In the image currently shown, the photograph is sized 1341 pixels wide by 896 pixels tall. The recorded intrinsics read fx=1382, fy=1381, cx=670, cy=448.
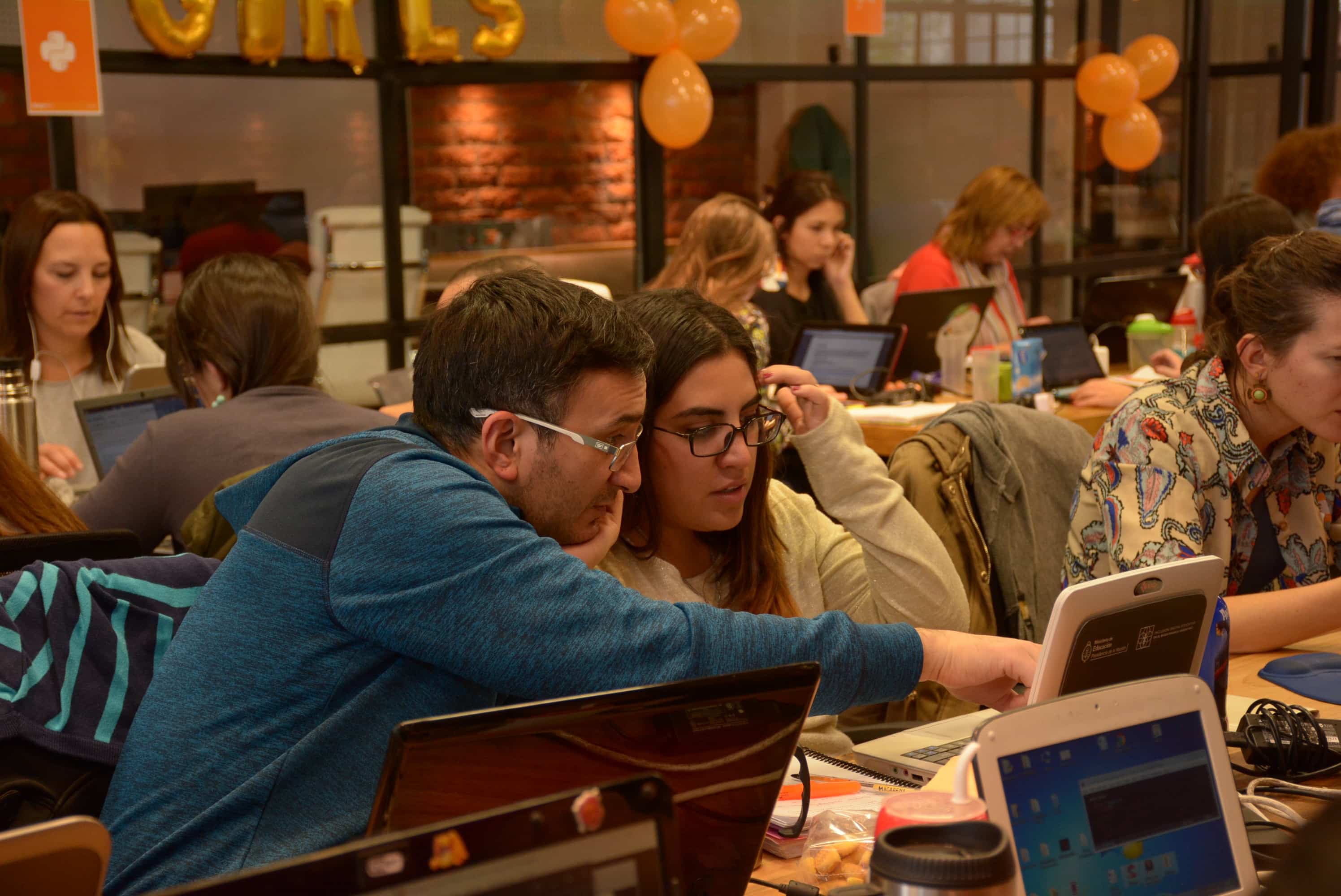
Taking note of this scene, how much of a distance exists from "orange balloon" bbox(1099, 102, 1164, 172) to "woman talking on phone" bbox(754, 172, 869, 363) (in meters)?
2.57

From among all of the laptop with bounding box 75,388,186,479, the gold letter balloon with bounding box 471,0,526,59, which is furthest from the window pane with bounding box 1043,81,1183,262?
the laptop with bounding box 75,388,186,479

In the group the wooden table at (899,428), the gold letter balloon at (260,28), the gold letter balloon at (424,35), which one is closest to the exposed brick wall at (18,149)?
the gold letter balloon at (260,28)

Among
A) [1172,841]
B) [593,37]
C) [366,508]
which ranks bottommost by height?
[1172,841]

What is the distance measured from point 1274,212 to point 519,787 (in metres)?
3.53

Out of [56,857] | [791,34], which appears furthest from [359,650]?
[791,34]

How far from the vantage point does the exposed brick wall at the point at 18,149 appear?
15.6ft

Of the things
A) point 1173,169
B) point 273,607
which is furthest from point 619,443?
point 1173,169

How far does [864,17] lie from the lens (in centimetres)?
659

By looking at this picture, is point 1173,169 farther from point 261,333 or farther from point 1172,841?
point 1172,841

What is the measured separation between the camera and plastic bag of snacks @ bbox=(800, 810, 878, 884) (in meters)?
1.42

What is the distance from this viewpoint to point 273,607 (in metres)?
1.39

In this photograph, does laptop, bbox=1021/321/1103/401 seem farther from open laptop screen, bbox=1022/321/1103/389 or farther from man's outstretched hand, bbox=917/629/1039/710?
man's outstretched hand, bbox=917/629/1039/710

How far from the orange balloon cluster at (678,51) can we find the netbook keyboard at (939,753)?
4.56 metres

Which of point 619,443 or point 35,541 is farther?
point 35,541
